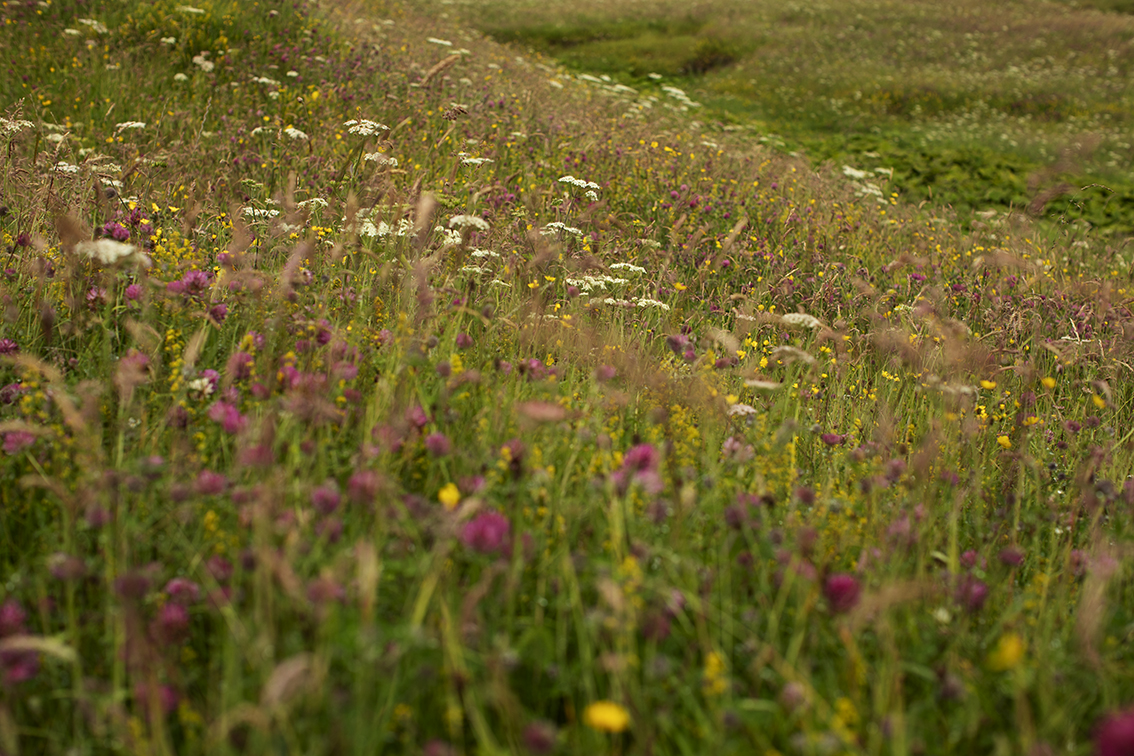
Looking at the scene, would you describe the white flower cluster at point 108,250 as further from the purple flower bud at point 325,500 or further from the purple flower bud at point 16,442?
the purple flower bud at point 325,500

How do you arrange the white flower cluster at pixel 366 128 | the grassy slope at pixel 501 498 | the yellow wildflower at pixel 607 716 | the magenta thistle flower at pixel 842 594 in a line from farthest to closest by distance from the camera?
the white flower cluster at pixel 366 128 < the magenta thistle flower at pixel 842 594 < the grassy slope at pixel 501 498 < the yellow wildflower at pixel 607 716

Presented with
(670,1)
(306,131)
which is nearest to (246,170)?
(306,131)

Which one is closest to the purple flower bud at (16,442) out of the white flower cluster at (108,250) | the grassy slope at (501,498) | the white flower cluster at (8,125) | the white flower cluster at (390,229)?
the grassy slope at (501,498)

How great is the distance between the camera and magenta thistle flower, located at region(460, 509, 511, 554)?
1.40 m

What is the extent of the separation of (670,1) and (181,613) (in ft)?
102

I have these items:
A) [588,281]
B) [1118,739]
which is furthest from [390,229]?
[1118,739]

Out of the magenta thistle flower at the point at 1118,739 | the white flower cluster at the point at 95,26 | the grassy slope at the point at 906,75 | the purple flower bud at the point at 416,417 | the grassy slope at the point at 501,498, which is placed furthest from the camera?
the grassy slope at the point at 906,75

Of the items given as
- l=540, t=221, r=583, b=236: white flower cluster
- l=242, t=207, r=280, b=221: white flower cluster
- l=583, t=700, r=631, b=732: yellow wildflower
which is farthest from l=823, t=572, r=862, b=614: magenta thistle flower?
l=242, t=207, r=280, b=221: white flower cluster

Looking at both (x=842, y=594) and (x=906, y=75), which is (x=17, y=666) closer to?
(x=842, y=594)

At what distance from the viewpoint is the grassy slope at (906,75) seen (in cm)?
1257

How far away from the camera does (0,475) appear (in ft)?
5.90

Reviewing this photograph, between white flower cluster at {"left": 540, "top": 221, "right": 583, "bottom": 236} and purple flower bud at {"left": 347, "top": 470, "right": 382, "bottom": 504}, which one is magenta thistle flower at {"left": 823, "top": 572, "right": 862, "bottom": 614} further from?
white flower cluster at {"left": 540, "top": 221, "right": 583, "bottom": 236}

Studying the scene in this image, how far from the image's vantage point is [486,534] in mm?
1409

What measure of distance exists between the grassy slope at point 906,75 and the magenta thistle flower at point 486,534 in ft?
36.5
